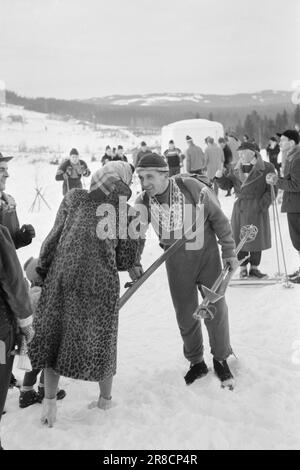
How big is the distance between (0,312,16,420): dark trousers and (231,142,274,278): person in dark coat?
157 inches

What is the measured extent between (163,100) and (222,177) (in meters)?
117

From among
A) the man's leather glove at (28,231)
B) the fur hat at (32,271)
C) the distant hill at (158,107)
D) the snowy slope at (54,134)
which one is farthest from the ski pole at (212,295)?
the distant hill at (158,107)

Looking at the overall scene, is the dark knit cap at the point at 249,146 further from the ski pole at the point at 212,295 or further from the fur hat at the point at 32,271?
the fur hat at the point at 32,271

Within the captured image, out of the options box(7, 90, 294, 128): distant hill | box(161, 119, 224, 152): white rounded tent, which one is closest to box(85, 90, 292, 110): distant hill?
box(7, 90, 294, 128): distant hill

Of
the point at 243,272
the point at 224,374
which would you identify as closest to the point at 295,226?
the point at 243,272

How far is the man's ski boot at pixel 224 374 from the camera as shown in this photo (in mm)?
3199

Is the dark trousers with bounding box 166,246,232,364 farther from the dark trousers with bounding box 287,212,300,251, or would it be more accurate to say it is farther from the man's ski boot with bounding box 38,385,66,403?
the dark trousers with bounding box 287,212,300,251

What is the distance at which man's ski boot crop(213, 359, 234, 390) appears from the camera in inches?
126

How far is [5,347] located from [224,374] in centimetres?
162

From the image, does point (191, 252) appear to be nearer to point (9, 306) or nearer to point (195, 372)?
point (195, 372)

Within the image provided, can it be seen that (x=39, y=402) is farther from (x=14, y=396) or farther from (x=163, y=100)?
(x=163, y=100)

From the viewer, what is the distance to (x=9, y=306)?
2.20 meters

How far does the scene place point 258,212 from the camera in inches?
226
